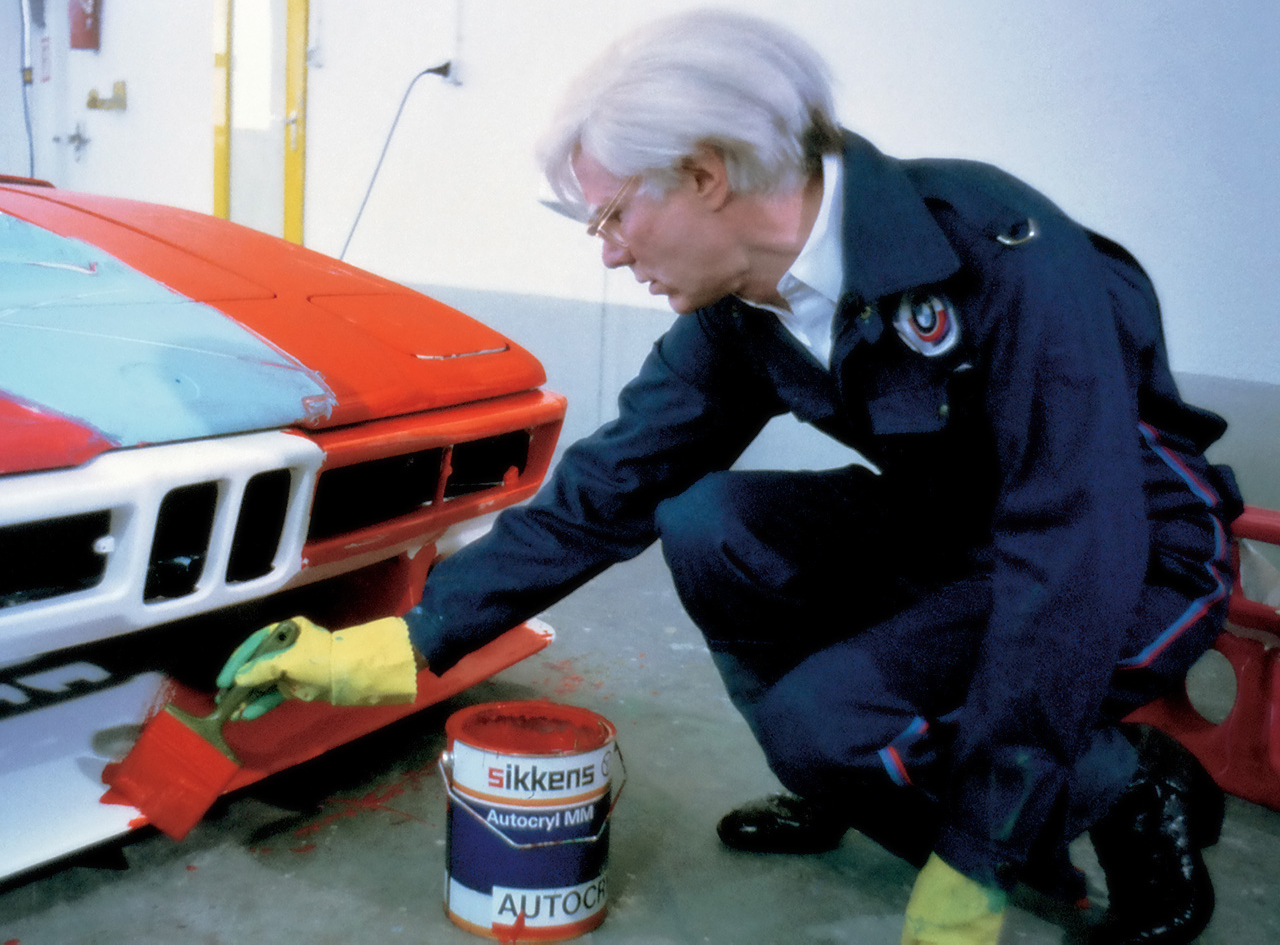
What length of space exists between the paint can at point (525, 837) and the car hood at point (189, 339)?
1.37ft

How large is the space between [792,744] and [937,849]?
7.2 inches

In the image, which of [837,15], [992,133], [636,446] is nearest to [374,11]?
[837,15]

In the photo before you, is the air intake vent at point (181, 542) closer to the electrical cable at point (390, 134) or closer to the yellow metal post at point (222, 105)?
the electrical cable at point (390, 134)

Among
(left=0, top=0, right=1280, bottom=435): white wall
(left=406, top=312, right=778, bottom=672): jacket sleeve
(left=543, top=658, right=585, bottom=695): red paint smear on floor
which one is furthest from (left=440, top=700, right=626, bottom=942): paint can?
(left=0, top=0, right=1280, bottom=435): white wall

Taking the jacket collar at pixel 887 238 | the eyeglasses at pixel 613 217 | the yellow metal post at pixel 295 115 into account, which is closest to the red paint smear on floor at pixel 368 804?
the eyeglasses at pixel 613 217

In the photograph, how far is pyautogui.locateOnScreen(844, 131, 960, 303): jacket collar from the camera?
96cm

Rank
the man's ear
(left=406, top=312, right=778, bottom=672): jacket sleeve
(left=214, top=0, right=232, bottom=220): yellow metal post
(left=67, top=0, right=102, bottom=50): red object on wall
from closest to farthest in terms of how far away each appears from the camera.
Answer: the man's ear < (left=406, top=312, right=778, bottom=672): jacket sleeve < (left=214, top=0, right=232, bottom=220): yellow metal post < (left=67, top=0, right=102, bottom=50): red object on wall

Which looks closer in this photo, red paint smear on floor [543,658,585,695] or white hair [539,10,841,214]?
white hair [539,10,841,214]

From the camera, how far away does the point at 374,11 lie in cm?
363

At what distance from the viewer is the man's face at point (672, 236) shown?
1050 mm

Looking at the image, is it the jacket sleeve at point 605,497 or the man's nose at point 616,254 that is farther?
the jacket sleeve at point 605,497

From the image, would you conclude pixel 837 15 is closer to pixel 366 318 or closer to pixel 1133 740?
pixel 366 318

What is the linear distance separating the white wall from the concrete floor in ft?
3.87

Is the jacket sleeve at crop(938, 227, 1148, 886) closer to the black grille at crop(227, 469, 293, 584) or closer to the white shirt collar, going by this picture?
the white shirt collar
